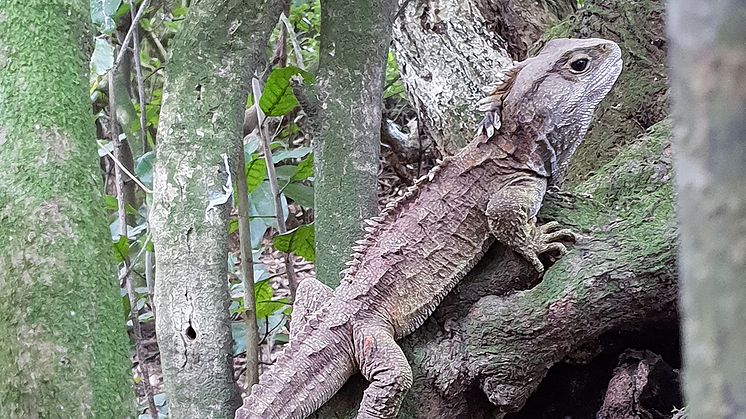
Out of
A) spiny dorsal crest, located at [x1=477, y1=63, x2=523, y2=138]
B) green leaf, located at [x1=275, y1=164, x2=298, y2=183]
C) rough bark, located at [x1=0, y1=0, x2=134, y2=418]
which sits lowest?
rough bark, located at [x1=0, y1=0, x2=134, y2=418]

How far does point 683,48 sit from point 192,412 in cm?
225

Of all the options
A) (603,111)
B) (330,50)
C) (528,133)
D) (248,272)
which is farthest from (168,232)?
(603,111)

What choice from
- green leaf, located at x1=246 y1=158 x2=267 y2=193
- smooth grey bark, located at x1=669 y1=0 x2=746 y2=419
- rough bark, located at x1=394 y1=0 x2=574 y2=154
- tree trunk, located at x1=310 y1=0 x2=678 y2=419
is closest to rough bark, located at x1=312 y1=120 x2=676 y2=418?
tree trunk, located at x1=310 y1=0 x2=678 y2=419

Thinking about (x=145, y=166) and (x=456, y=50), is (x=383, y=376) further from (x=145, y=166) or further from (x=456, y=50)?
(x=456, y=50)

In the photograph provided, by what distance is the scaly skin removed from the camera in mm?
2389

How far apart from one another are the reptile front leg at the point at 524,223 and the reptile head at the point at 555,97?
Answer: 119 millimetres

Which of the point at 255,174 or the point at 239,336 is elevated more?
the point at 255,174

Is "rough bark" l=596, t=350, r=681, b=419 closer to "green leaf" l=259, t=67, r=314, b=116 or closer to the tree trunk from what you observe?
the tree trunk

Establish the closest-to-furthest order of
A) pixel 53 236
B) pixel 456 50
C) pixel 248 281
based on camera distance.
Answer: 1. pixel 53 236
2. pixel 248 281
3. pixel 456 50

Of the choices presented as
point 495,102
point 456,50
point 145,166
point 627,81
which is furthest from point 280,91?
point 627,81

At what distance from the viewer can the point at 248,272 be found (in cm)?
312

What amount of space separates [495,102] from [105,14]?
1.48 meters

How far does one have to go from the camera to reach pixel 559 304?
2193mm

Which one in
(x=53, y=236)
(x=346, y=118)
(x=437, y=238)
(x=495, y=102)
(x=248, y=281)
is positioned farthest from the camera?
(x=248, y=281)
